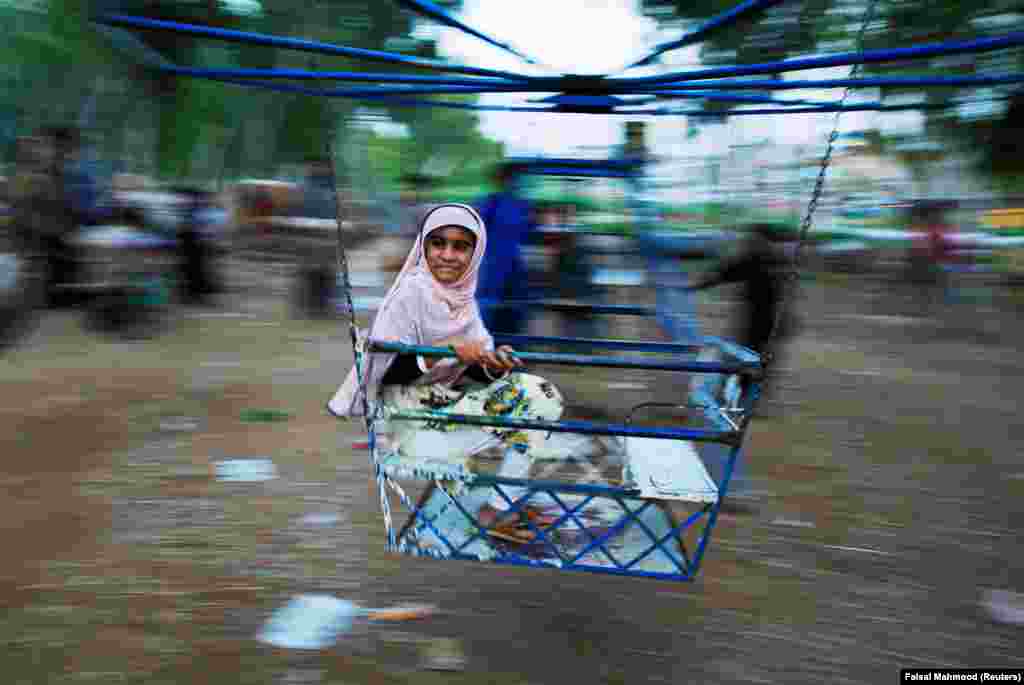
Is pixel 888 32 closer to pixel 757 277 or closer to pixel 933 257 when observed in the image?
pixel 757 277

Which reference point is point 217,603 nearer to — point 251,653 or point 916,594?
point 251,653

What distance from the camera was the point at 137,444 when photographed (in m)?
3.86

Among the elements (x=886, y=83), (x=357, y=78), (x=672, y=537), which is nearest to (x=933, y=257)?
(x=886, y=83)

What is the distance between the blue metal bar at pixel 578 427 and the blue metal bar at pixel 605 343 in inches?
37.9

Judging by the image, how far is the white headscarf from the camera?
2240 millimetres

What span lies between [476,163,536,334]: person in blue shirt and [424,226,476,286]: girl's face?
109 cm

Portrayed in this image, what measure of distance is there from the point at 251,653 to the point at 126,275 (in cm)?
461

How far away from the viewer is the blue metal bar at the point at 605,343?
2902 mm

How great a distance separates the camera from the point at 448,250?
2.36 m

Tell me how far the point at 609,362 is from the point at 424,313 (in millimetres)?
653

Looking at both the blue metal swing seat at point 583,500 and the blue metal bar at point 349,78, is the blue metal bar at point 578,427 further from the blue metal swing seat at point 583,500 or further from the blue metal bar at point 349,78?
the blue metal bar at point 349,78

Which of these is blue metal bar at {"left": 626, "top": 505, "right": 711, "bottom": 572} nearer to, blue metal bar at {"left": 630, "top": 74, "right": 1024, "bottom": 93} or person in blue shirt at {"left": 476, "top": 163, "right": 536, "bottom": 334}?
blue metal bar at {"left": 630, "top": 74, "right": 1024, "bottom": 93}

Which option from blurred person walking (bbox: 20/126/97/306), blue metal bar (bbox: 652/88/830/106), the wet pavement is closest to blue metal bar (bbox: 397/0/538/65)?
blue metal bar (bbox: 652/88/830/106)

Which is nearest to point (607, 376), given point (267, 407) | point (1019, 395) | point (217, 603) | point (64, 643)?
point (267, 407)
